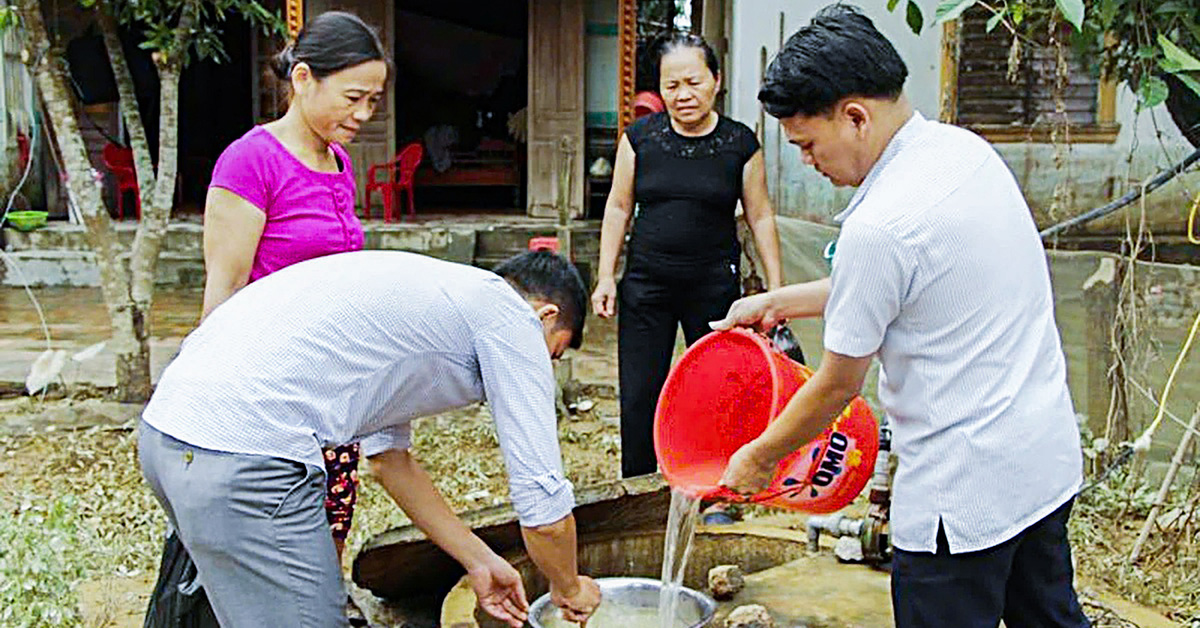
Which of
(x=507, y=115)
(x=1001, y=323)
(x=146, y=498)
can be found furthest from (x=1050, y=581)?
(x=507, y=115)

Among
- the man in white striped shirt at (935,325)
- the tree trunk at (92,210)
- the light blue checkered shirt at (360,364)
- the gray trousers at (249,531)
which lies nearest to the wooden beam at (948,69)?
the tree trunk at (92,210)

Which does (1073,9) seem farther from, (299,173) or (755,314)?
(299,173)

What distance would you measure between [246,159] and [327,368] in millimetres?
928

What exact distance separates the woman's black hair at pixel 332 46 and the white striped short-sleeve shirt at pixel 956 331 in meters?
1.25

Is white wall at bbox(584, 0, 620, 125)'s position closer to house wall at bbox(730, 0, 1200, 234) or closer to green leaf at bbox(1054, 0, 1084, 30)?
house wall at bbox(730, 0, 1200, 234)

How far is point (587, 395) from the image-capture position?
278 inches

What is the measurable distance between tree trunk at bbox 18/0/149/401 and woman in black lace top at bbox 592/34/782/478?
9.53ft

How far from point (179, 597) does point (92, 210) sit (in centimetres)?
429

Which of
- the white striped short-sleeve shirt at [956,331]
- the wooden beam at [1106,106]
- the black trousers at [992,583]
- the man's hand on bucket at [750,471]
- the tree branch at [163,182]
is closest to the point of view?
the white striped short-sleeve shirt at [956,331]

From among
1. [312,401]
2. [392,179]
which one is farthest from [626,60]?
[312,401]

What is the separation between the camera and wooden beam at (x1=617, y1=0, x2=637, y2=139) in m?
10.6

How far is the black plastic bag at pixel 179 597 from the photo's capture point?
97.3 inches

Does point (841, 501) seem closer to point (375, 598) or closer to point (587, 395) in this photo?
point (375, 598)

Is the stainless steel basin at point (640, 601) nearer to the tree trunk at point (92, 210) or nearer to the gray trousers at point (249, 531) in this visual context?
the gray trousers at point (249, 531)
